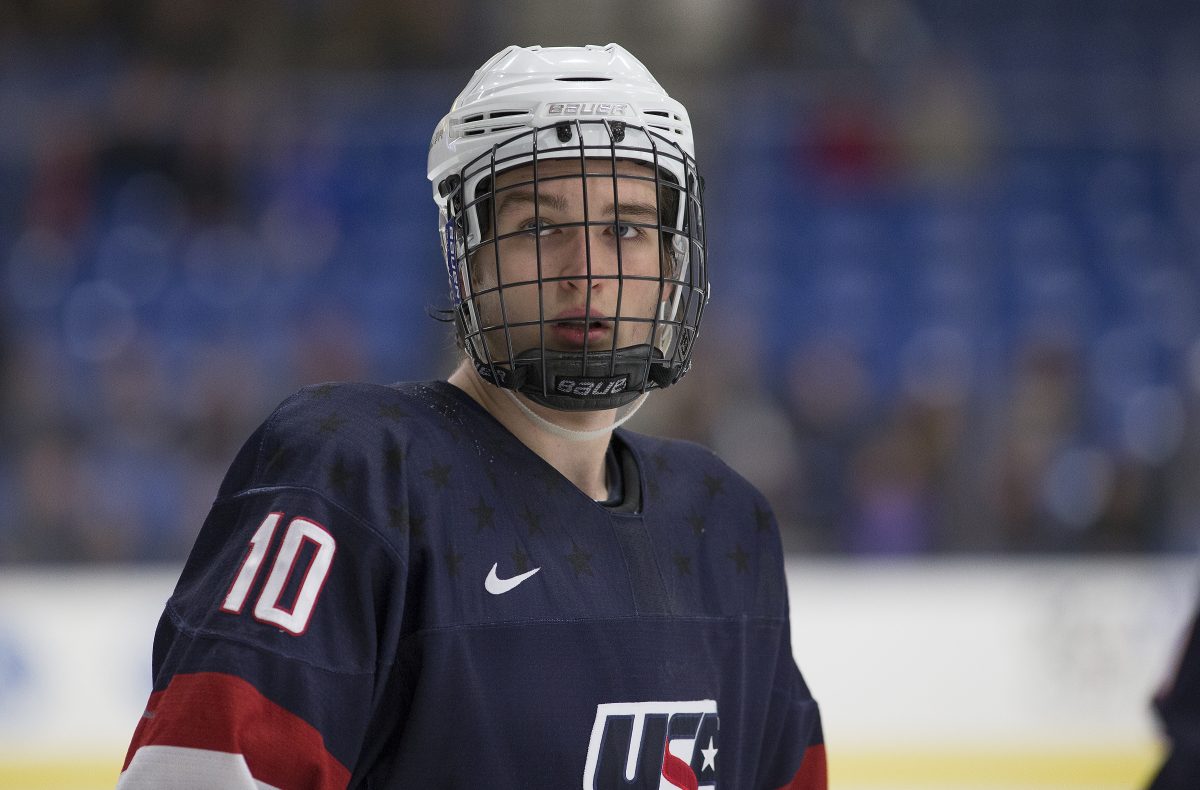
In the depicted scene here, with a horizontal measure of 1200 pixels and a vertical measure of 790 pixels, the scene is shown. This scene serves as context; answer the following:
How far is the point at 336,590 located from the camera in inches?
47.7

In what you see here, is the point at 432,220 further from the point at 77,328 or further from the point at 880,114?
the point at 880,114

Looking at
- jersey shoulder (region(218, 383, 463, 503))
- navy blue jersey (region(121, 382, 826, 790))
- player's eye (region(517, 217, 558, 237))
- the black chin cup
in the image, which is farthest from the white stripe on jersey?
player's eye (region(517, 217, 558, 237))

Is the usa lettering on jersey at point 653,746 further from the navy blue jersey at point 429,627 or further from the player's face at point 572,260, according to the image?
the player's face at point 572,260

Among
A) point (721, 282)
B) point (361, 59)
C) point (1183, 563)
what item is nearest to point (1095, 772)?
point (1183, 563)

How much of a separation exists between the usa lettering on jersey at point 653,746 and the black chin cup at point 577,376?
27 cm

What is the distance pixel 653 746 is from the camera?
135cm

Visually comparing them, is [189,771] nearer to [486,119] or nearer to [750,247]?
[486,119]

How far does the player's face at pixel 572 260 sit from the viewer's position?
135cm

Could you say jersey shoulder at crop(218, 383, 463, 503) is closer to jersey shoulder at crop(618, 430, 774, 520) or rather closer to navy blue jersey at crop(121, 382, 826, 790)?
navy blue jersey at crop(121, 382, 826, 790)

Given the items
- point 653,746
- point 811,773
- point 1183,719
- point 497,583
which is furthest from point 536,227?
point 1183,719

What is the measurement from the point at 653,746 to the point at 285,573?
38 centimetres

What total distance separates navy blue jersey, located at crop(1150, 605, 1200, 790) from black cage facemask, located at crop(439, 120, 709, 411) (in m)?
0.69

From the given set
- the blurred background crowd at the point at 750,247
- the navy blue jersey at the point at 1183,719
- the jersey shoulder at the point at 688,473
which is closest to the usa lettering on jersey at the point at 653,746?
the jersey shoulder at the point at 688,473

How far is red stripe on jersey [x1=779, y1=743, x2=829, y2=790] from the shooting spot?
1.60 m
